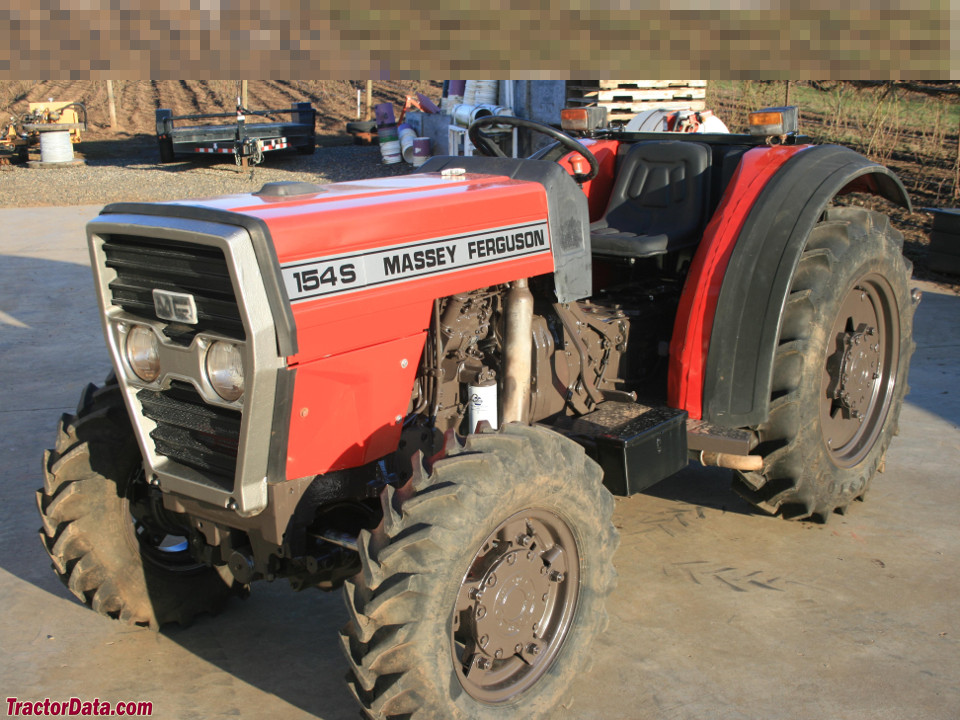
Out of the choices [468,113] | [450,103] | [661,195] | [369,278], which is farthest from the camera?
[450,103]

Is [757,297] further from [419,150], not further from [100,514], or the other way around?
[419,150]

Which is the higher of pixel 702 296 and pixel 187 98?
pixel 187 98

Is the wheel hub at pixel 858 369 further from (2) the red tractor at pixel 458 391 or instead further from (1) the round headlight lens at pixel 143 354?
(1) the round headlight lens at pixel 143 354

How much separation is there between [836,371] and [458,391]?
1841 millimetres

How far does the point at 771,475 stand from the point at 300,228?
90.5 inches

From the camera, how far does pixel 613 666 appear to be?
329 centimetres

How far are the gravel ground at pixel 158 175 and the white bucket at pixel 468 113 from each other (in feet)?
4.45

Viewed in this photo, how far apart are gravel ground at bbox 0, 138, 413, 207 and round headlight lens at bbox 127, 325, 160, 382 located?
10407mm

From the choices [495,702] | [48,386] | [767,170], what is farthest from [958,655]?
[48,386]

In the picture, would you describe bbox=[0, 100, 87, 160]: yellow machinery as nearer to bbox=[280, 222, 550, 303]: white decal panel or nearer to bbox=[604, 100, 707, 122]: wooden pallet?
bbox=[604, 100, 707, 122]: wooden pallet

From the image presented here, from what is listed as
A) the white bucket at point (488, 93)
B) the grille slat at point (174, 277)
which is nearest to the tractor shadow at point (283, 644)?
the grille slat at point (174, 277)

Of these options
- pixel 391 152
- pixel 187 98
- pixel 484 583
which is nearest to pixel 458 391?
pixel 484 583

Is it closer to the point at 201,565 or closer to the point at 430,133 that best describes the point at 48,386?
the point at 201,565

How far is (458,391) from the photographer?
337 cm
